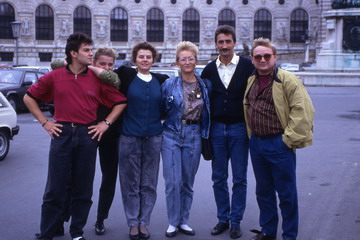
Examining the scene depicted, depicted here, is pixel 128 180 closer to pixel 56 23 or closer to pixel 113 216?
pixel 113 216

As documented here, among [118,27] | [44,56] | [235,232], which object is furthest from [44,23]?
[235,232]

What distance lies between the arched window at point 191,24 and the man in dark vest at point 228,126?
55.8 meters

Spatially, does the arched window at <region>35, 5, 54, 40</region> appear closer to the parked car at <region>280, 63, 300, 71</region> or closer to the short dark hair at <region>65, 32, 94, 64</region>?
the parked car at <region>280, 63, 300, 71</region>

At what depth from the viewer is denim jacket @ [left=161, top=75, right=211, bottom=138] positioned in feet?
19.4

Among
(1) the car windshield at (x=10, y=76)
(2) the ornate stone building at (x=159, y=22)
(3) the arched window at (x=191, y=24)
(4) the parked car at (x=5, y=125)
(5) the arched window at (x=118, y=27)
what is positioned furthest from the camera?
(3) the arched window at (x=191, y=24)

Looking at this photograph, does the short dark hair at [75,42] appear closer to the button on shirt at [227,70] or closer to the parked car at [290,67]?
the button on shirt at [227,70]

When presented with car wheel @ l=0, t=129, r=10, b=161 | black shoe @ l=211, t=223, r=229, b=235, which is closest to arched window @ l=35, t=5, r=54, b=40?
car wheel @ l=0, t=129, r=10, b=161

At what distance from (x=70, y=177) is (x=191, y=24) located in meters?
56.8

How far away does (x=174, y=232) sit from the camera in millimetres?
5988

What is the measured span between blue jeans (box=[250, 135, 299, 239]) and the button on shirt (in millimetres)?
752

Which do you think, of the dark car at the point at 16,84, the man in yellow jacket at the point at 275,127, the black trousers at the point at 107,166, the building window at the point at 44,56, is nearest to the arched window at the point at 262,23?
the building window at the point at 44,56

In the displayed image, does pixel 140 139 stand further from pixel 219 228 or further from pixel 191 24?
pixel 191 24

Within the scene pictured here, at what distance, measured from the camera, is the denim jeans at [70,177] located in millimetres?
5398

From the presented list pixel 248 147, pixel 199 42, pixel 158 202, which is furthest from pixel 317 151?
pixel 199 42
